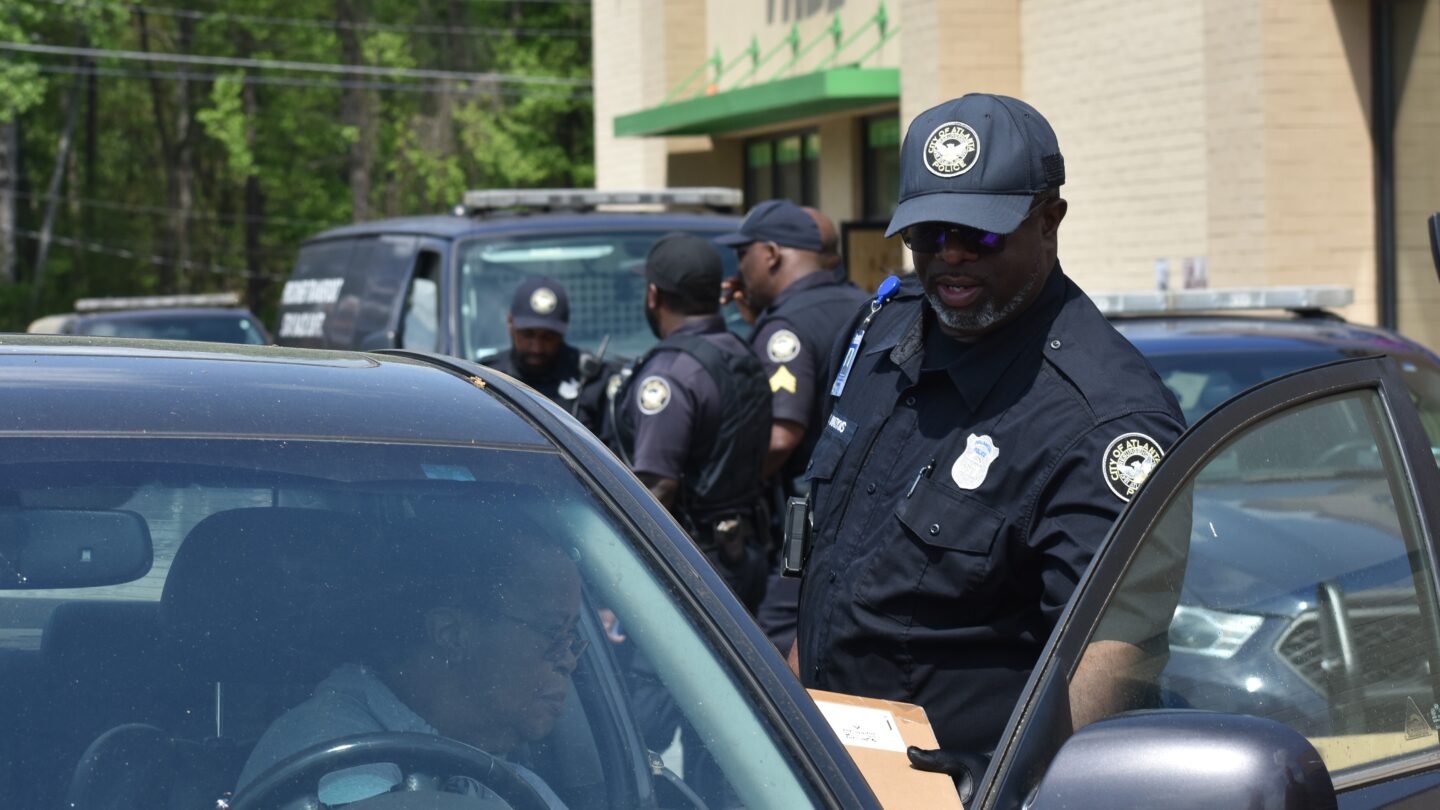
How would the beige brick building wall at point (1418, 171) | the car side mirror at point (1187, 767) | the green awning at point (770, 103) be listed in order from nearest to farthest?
the car side mirror at point (1187, 767) < the beige brick building wall at point (1418, 171) < the green awning at point (770, 103)

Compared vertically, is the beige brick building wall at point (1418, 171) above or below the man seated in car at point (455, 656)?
above

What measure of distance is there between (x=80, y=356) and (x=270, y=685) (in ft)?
2.30

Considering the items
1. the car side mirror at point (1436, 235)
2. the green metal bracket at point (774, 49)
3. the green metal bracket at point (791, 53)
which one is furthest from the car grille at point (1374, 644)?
the green metal bracket at point (774, 49)

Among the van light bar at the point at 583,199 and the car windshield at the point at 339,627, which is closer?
the car windshield at the point at 339,627

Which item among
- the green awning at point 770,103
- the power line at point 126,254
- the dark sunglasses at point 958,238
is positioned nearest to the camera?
the dark sunglasses at point 958,238

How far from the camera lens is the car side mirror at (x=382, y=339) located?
290 inches

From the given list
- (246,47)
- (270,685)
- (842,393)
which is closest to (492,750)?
(270,685)

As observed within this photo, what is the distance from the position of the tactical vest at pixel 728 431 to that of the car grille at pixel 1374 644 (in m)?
2.95

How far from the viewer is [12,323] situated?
128 ft

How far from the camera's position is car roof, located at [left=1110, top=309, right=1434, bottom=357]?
5.54 m

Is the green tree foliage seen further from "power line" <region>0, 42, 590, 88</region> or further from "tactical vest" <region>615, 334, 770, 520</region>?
"tactical vest" <region>615, 334, 770, 520</region>

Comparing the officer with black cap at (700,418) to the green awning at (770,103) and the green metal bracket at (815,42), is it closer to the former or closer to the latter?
the green awning at (770,103)

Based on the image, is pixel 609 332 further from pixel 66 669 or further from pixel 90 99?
pixel 90 99

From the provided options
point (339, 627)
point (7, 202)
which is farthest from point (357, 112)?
point (339, 627)
